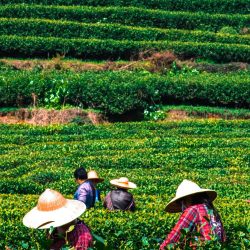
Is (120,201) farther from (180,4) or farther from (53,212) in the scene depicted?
(180,4)

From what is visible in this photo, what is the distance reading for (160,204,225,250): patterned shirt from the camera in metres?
8.77

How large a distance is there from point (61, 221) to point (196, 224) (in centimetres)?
183

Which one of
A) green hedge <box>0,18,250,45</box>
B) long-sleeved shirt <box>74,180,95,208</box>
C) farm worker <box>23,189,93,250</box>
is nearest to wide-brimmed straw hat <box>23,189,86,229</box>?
farm worker <box>23,189,93,250</box>

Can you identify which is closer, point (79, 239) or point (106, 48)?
point (79, 239)

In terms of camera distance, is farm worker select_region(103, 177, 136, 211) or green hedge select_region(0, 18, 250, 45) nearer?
farm worker select_region(103, 177, 136, 211)

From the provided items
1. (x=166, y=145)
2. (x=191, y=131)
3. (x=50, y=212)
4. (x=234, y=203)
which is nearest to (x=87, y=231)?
(x=50, y=212)

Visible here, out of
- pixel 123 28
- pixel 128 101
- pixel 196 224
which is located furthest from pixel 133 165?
pixel 123 28

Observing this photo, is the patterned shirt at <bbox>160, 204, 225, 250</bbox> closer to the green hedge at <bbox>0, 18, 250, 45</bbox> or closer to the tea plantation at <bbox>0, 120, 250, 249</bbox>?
the tea plantation at <bbox>0, 120, 250, 249</bbox>

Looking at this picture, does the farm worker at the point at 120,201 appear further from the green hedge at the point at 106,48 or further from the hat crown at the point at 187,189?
the green hedge at the point at 106,48

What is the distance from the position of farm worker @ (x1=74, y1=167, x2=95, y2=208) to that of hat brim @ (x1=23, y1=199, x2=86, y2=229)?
4664mm

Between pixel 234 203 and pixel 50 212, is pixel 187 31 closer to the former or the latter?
pixel 234 203

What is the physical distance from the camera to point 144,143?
1057 inches

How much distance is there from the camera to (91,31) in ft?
148

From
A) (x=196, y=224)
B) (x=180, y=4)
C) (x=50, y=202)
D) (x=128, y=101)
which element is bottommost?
(x=128, y=101)
